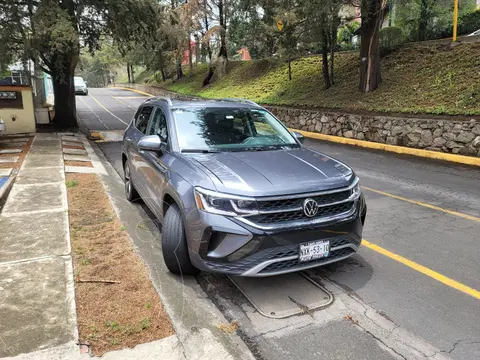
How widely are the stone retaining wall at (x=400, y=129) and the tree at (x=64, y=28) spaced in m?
3.65

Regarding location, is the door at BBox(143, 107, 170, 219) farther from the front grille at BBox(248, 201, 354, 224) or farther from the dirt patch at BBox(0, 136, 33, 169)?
the dirt patch at BBox(0, 136, 33, 169)

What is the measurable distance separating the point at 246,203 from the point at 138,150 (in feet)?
9.40

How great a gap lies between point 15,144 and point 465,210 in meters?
12.1

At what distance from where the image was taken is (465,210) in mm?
6316

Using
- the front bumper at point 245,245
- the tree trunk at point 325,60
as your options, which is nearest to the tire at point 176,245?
the front bumper at point 245,245

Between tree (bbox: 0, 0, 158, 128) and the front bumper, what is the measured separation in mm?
10634

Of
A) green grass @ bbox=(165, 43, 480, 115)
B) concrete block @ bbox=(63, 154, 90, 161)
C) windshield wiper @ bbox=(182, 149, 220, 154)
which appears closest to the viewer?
windshield wiper @ bbox=(182, 149, 220, 154)

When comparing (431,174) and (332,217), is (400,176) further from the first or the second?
(332,217)

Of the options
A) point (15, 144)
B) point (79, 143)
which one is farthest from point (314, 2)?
point (15, 144)

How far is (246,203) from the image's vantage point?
338 centimetres

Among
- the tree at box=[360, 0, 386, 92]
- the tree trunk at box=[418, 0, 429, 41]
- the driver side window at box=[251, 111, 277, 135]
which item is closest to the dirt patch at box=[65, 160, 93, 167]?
the driver side window at box=[251, 111, 277, 135]

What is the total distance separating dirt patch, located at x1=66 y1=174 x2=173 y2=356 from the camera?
10.0 ft

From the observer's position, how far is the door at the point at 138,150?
5.59m

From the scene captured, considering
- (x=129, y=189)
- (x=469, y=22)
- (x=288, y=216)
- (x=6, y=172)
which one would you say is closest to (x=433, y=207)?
(x=288, y=216)
